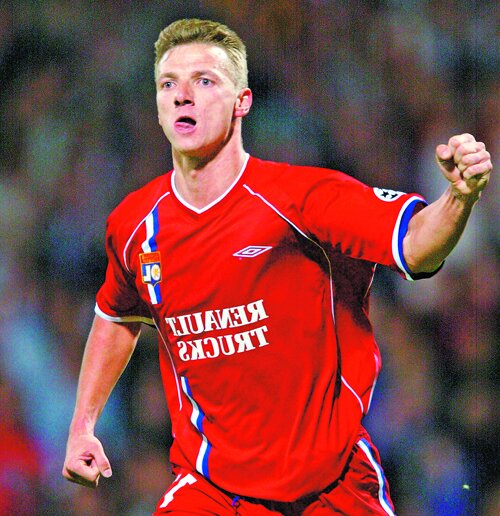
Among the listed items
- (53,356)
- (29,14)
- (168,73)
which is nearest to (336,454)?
(168,73)

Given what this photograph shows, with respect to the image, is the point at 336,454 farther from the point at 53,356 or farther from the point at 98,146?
the point at 98,146

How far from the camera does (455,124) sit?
16.3 feet

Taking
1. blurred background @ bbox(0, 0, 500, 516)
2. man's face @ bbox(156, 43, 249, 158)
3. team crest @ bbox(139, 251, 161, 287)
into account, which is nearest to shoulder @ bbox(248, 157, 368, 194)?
man's face @ bbox(156, 43, 249, 158)

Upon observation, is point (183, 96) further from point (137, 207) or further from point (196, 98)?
point (137, 207)

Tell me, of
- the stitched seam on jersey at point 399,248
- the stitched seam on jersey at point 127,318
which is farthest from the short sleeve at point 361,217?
the stitched seam on jersey at point 127,318

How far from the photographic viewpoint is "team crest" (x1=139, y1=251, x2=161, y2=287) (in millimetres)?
2848

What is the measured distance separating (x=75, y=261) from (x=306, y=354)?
2.62 m

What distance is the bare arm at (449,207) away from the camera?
2068mm

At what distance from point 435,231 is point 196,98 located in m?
0.93

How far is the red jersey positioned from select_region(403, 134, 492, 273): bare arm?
0.30 m

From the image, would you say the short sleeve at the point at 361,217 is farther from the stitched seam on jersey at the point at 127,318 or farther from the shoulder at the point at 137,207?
the stitched seam on jersey at the point at 127,318

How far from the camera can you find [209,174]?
9.30 ft

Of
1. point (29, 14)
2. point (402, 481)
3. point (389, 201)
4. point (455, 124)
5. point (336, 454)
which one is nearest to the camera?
point (389, 201)

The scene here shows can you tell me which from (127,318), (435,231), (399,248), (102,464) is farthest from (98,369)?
(435,231)
